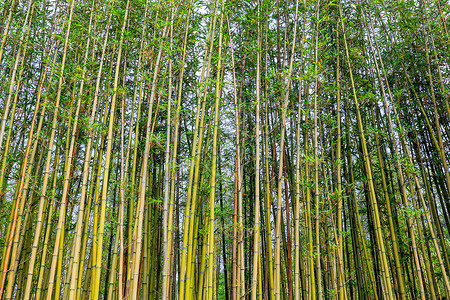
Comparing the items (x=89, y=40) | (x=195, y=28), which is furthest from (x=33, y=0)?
(x=195, y=28)

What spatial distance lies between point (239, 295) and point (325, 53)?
2.59 meters

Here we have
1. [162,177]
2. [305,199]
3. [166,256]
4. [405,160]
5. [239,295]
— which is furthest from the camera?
[162,177]

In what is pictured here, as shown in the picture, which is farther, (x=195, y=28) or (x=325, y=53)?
(x=195, y=28)

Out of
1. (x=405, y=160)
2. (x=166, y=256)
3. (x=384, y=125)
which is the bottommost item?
(x=166, y=256)

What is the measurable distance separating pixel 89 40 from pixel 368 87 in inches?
130

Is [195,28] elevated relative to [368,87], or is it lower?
elevated

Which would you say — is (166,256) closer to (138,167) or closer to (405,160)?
(138,167)

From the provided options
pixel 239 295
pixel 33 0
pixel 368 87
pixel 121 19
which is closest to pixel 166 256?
pixel 239 295

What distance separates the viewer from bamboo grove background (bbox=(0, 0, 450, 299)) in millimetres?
2949

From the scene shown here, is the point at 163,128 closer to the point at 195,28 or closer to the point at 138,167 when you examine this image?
the point at 138,167

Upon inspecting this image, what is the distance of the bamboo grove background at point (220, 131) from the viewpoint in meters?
2.95

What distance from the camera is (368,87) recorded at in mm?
3709

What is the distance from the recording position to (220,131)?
362 cm

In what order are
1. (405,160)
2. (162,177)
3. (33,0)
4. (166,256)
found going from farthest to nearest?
(162,177) → (33,0) → (405,160) → (166,256)
